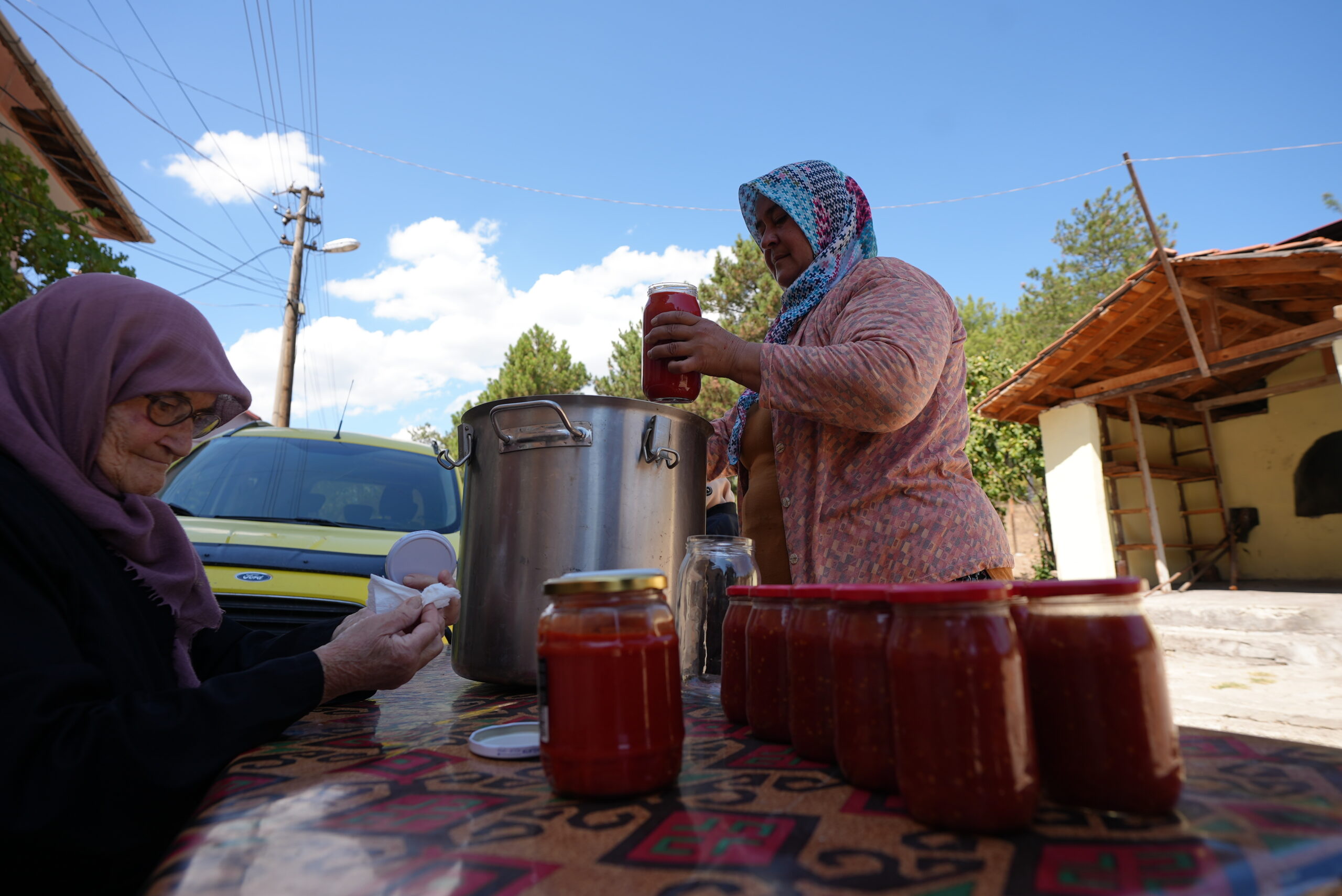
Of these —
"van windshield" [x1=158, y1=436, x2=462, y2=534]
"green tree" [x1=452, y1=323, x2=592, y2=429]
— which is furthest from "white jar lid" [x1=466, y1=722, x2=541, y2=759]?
"green tree" [x1=452, y1=323, x2=592, y2=429]

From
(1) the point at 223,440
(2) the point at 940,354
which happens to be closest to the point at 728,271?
(1) the point at 223,440

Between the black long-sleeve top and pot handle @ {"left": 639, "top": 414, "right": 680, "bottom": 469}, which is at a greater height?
pot handle @ {"left": 639, "top": 414, "right": 680, "bottom": 469}

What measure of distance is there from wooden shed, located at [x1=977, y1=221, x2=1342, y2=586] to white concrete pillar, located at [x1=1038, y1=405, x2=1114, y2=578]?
0.02 meters

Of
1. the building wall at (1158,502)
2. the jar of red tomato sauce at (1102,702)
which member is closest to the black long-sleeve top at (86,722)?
the jar of red tomato sauce at (1102,702)

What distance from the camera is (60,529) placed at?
1349 millimetres

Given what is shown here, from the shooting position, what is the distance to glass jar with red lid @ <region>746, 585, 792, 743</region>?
1.09 metres

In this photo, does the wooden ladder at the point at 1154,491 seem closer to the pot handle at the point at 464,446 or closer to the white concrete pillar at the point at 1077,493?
the white concrete pillar at the point at 1077,493

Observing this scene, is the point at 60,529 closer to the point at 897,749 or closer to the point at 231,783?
the point at 231,783

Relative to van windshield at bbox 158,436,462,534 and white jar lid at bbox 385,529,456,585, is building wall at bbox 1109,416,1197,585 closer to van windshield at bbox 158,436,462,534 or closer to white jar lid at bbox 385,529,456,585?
van windshield at bbox 158,436,462,534

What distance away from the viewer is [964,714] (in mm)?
703

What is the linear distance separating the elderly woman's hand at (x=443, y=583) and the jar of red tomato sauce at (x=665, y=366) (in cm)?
75

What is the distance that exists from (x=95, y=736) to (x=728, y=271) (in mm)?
22770

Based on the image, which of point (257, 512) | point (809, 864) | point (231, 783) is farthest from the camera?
point (257, 512)

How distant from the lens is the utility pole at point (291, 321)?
13.2 meters
